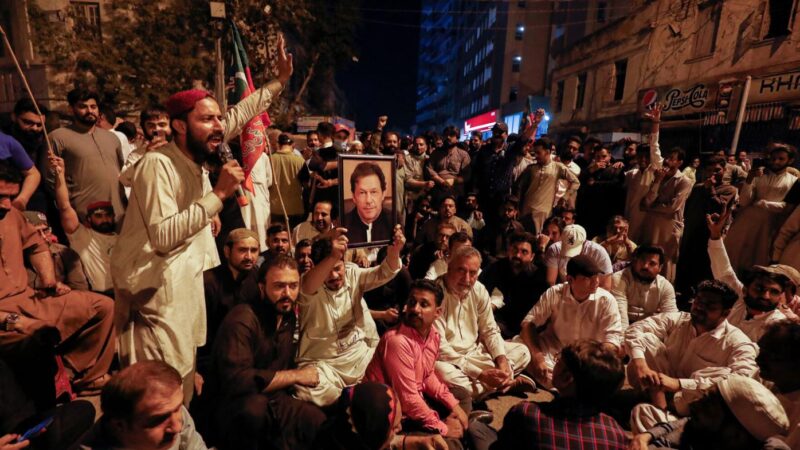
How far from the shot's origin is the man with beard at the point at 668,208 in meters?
5.97

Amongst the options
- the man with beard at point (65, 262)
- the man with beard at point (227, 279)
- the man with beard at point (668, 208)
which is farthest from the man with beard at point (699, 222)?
the man with beard at point (65, 262)

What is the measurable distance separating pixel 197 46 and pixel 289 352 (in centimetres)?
1651

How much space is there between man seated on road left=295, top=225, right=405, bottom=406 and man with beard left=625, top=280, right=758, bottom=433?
2066mm

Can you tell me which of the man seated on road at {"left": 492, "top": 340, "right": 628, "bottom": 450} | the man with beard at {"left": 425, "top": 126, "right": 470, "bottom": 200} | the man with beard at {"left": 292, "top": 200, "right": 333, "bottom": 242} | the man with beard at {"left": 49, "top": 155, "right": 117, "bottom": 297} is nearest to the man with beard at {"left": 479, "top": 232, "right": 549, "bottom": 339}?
the man with beard at {"left": 292, "top": 200, "right": 333, "bottom": 242}

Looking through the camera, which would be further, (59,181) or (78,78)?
(78,78)

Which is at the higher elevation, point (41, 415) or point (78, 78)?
point (78, 78)

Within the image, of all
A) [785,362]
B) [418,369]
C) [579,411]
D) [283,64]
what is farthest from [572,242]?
[283,64]

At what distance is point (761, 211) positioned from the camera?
5.77 m

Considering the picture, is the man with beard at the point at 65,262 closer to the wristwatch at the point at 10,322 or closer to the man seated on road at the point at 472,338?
the wristwatch at the point at 10,322

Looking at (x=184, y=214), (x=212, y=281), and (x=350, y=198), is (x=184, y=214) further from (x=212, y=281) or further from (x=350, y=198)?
(x=212, y=281)

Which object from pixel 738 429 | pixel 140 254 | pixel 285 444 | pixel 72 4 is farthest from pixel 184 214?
pixel 72 4

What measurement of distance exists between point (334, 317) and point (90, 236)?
2.45 m

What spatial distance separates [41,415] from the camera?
7.25ft

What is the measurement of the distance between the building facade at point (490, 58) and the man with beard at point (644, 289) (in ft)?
78.1
